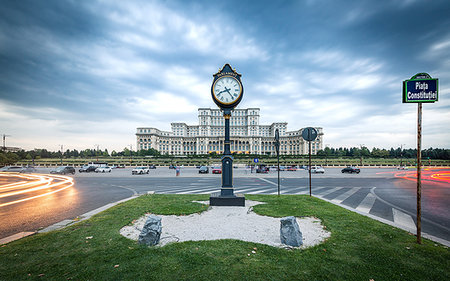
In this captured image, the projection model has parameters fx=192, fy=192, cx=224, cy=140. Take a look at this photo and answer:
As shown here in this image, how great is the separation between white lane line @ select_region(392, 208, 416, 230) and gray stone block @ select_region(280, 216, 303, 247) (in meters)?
4.99

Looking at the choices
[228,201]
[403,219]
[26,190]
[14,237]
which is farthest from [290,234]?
[26,190]

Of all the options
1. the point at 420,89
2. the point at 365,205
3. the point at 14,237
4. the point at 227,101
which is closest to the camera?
the point at 420,89

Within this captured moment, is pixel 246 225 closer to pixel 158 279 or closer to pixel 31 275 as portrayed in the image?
pixel 158 279

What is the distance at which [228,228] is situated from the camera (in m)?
6.13

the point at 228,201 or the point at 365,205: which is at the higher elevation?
the point at 228,201

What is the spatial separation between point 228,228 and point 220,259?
2114mm

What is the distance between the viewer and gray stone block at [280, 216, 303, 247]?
15.8ft

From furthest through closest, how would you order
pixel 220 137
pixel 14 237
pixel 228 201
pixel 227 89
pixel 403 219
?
pixel 220 137 < pixel 227 89 < pixel 228 201 < pixel 403 219 < pixel 14 237

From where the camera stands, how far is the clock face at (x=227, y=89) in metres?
9.84

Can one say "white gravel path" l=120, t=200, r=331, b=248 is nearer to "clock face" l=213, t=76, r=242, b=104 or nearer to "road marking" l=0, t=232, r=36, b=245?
"road marking" l=0, t=232, r=36, b=245

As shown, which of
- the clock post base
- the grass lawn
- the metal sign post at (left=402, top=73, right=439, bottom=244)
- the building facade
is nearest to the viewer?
the grass lawn

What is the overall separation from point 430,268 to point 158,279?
5172mm

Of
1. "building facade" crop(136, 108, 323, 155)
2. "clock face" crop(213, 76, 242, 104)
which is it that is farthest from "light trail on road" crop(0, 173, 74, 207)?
"building facade" crop(136, 108, 323, 155)

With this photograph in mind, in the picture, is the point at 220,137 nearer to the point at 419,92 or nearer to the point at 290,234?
the point at 419,92
